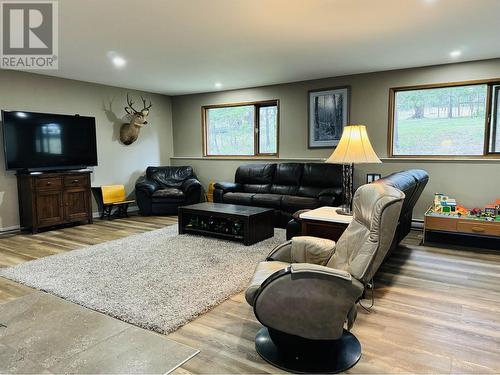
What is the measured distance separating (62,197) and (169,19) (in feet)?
11.5

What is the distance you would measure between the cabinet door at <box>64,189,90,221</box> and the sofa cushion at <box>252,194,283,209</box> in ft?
8.98

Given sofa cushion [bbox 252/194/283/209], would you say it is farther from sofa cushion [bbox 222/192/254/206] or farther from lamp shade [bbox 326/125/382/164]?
lamp shade [bbox 326/125/382/164]

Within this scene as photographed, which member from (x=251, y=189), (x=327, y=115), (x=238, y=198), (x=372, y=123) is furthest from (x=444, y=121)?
(x=238, y=198)

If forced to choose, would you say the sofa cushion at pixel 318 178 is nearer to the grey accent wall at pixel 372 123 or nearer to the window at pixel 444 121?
the grey accent wall at pixel 372 123

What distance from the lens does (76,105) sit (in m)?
6.04

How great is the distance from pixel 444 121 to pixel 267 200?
2872 millimetres

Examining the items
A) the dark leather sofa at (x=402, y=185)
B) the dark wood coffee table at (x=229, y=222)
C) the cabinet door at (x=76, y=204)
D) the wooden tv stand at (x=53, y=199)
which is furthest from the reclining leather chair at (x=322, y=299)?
the cabinet door at (x=76, y=204)

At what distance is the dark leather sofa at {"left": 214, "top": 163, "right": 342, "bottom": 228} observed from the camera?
5305mm

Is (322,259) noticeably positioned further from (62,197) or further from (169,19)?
(62,197)

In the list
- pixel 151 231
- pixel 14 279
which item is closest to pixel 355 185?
pixel 151 231

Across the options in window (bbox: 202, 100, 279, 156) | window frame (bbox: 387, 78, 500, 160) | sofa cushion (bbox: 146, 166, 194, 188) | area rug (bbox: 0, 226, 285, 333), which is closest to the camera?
area rug (bbox: 0, 226, 285, 333)

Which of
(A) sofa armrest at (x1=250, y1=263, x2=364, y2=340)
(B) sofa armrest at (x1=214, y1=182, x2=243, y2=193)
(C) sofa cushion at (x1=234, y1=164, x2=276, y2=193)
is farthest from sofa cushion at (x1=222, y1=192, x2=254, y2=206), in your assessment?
(A) sofa armrest at (x1=250, y1=263, x2=364, y2=340)

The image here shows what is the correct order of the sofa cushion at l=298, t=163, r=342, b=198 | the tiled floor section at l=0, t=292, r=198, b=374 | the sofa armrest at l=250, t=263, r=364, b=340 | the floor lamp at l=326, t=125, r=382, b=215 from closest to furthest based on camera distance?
the sofa armrest at l=250, t=263, r=364, b=340 < the tiled floor section at l=0, t=292, r=198, b=374 < the floor lamp at l=326, t=125, r=382, b=215 < the sofa cushion at l=298, t=163, r=342, b=198

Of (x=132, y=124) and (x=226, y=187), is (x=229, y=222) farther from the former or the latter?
(x=132, y=124)
